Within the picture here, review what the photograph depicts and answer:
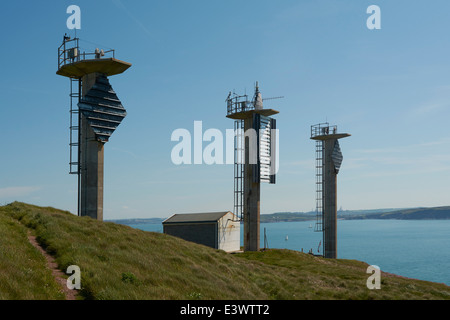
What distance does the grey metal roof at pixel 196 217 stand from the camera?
51.7 meters

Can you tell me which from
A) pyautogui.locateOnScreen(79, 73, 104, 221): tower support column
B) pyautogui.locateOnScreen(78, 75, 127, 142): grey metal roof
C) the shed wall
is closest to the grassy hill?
pyautogui.locateOnScreen(79, 73, 104, 221): tower support column

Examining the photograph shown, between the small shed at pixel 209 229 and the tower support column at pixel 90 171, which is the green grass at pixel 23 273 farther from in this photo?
the small shed at pixel 209 229

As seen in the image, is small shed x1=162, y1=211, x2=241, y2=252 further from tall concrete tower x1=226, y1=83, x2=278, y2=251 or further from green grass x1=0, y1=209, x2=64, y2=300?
green grass x1=0, y1=209, x2=64, y2=300

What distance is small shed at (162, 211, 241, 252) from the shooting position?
166 feet

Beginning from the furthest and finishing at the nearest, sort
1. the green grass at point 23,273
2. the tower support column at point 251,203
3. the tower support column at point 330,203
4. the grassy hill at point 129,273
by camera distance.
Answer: the tower support column at point 330,203 → the tower support column at point 251,203 → the grassy hill at point 129,273 → the green grass at point 23,273

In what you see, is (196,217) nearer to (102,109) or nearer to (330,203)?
(102,109)

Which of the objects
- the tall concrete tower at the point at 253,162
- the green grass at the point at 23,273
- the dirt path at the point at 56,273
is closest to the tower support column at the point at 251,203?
the tall concrete tower at the point at 253,162

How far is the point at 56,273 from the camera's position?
1731 cm

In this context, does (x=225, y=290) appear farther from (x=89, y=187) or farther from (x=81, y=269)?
(x=89, y=187)

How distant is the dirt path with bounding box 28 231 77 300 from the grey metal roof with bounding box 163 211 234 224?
30.2 meters

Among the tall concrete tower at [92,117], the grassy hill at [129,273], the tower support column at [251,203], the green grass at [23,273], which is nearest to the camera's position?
the green grass at [23,273]

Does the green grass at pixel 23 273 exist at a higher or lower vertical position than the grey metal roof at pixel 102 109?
lower

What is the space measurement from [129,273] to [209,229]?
3376 cm
